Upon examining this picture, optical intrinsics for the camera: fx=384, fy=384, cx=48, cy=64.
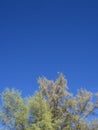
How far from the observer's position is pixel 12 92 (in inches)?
1636

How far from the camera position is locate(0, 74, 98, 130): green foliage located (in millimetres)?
40562

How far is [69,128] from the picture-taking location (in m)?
45.2

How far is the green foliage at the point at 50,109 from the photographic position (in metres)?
40.6

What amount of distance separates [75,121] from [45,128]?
7336 mm

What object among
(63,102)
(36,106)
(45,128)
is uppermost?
(63,102)

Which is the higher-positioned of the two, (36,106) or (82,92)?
(82,92)

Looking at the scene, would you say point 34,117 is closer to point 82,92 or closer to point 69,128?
point 69,128

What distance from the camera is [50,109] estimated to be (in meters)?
45.1

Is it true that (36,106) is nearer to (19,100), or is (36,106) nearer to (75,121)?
(19,100)

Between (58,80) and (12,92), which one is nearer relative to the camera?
(12,92)

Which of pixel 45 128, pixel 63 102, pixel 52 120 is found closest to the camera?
pixel 45 128

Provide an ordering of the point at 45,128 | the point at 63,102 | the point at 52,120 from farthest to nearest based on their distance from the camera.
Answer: the point at 63,102 < the point at 52,120 < the point at 45,128

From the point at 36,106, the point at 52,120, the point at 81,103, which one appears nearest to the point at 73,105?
the point at 81,103

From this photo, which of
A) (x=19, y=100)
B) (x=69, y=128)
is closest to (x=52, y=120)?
(x=69, y=128)
